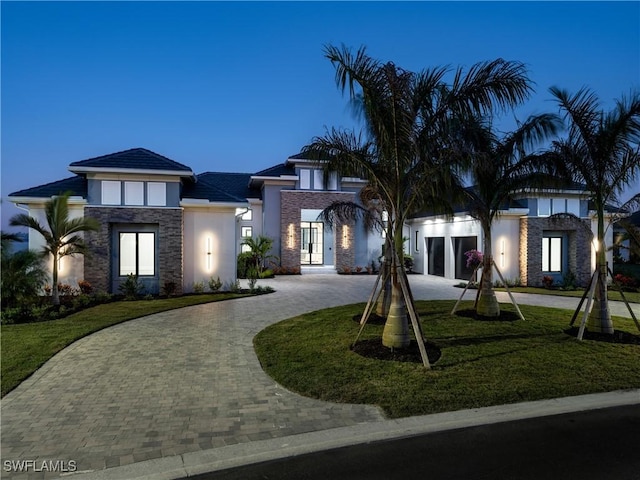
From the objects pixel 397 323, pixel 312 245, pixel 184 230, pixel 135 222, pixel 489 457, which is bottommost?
pixel 489 457

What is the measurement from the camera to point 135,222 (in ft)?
45.8

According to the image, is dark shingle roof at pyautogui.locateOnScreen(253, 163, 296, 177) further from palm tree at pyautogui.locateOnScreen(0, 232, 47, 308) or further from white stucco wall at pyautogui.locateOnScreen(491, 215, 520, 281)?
palm tree at pyautogui.locateOnScreen(0, 232, 47, 308)

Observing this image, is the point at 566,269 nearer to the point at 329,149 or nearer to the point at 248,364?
the point at 329,149

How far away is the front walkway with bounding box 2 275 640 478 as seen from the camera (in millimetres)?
3820

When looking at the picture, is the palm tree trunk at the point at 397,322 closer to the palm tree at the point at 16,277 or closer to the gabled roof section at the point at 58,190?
the palm tree at the point at 16,277

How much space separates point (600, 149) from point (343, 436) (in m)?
8.00

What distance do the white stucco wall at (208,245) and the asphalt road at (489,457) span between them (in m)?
12.1

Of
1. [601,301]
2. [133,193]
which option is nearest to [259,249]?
[133,193]

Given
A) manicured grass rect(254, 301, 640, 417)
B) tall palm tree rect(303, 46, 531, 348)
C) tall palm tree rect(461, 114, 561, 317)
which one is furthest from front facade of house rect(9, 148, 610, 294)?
manicured grass rect(254, 301, 640, 417)

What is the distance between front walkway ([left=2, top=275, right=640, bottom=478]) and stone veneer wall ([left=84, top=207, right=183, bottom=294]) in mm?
5696

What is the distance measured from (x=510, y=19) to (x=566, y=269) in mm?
12099

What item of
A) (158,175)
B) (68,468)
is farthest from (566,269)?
(68,468)

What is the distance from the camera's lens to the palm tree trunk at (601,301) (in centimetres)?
799

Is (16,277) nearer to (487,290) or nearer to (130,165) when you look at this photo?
(130,165)
